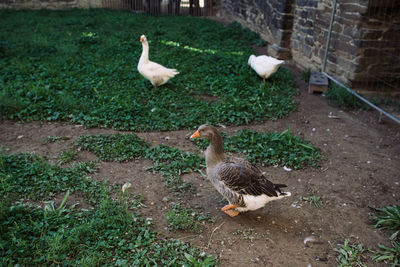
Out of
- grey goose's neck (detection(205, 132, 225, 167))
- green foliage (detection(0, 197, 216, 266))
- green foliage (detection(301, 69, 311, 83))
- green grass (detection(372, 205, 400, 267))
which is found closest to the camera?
green foliage (detection(0, 197, 216, 266))

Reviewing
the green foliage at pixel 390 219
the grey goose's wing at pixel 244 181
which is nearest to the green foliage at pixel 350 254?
the green foliage at pixel 390 219

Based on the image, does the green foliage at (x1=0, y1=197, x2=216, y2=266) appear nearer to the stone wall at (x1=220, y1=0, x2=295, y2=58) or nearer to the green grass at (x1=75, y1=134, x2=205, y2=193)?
the green grass at (x1=75, y1=134, x2=205, y2=193)

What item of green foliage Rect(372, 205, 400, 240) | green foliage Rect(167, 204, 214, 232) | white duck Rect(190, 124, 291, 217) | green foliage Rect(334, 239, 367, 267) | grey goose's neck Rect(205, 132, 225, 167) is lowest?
green foliage Rect(334, 239, 367, 267)

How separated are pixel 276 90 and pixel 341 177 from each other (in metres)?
2.94

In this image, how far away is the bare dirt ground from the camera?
10.9 feet

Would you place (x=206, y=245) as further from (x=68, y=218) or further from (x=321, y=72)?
(x=321, y=72)

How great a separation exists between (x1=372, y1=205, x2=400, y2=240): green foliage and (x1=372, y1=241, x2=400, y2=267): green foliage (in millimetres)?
198

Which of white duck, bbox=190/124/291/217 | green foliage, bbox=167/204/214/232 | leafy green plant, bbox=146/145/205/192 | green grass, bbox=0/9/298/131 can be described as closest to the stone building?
green grass, bbox=0/9/298/131

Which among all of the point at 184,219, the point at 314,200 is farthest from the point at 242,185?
the point at 314,200

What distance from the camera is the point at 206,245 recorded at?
329 cm

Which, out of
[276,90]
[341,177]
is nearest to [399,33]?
[276,90]

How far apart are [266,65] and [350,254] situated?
4.50m

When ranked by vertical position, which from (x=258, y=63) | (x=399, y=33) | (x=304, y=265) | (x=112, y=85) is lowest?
(x=304, y=265)

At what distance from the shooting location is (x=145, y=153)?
4.82 meters
